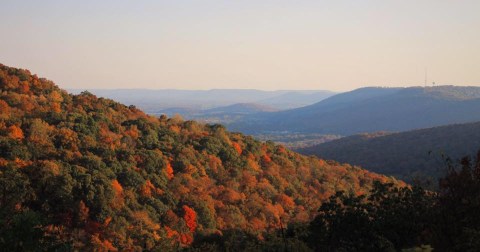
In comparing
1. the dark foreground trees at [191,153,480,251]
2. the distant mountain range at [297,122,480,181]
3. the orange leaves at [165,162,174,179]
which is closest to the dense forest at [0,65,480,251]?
the dark foreground trees at [191,153,480,251]

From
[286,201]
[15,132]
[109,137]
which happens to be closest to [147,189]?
[109,137]

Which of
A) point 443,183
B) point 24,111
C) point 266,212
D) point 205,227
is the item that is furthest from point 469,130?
point 443,183

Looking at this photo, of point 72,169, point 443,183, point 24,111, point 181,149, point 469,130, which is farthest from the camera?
point 469,130

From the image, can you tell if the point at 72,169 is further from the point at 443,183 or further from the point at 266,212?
the point at 443,183

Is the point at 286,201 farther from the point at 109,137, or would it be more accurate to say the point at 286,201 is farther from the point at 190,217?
the point at 109,137

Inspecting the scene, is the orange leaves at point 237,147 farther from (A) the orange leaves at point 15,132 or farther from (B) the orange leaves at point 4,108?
(B) the orange leaves at point 4,108

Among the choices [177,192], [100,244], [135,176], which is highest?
[135,176]

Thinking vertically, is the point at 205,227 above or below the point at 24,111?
below
